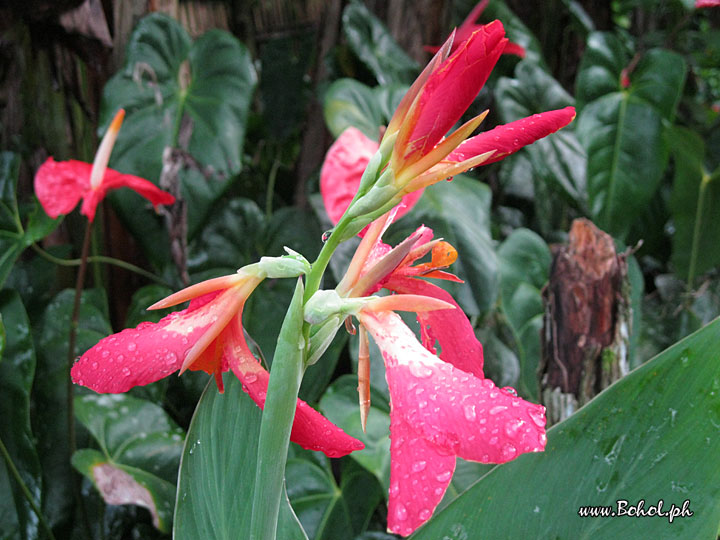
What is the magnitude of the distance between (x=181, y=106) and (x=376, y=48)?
1.74 feet

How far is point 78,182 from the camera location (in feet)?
2.73

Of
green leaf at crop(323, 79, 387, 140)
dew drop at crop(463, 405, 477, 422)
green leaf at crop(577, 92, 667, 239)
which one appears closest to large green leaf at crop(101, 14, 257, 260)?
green leaf at crop(323, 79, 387, 140)

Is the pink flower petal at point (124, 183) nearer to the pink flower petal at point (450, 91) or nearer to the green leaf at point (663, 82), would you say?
the pink flower petal at point (450, 91)

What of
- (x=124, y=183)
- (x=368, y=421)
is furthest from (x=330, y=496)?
(x=124, y=183)

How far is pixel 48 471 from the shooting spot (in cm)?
87

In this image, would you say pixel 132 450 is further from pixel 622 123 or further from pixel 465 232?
pixel 622 123

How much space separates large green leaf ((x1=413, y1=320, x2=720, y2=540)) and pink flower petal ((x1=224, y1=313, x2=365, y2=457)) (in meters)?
0.15

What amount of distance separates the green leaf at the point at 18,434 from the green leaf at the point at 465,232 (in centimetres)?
58

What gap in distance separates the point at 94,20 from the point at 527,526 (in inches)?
44.8

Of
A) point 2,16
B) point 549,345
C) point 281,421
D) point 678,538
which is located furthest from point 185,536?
point 2,16

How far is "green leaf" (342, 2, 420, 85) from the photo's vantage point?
138cm

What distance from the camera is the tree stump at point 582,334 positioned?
0.72 metres

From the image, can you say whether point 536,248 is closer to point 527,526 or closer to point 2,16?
point 527,526

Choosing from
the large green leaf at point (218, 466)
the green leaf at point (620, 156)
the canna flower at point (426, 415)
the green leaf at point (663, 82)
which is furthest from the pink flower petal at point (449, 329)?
the green leaf at point (663, 82)
